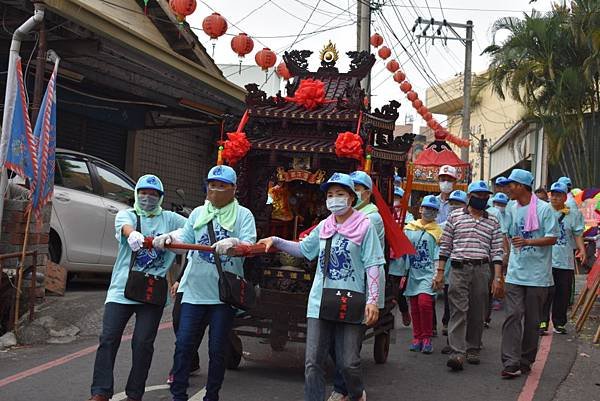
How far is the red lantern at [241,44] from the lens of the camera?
47.9ft

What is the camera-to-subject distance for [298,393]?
6.30m

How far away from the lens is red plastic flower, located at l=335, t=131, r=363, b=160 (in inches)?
271

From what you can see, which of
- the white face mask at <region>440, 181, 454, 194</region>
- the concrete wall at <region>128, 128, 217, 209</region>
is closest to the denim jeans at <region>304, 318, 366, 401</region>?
the white face mask at <region>440, 181, 454, 194</region>

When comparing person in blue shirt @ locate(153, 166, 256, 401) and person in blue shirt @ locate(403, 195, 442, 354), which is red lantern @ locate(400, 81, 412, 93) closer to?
person in blue shirt @ locate(403, 195, 442, 354)

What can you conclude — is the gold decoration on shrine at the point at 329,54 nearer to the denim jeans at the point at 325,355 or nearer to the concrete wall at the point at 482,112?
the denim jeans at the point at 325,355

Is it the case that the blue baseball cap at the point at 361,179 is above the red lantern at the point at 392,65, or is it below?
below

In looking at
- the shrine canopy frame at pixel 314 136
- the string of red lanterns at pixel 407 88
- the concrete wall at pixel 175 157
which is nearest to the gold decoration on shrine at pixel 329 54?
the shrine canopy frame at pixel 314 136

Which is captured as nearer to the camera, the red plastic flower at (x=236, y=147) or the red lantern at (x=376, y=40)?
the red plastic flower at (x=236, y=147)

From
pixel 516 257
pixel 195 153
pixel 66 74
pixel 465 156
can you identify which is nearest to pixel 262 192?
pixel 516 257

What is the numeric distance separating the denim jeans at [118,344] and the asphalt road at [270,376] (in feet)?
1.81

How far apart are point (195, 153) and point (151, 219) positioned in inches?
516

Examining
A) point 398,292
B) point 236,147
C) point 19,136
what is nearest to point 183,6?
point 19,136

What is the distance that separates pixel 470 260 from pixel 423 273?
1058mm

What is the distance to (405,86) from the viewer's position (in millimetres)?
22672
